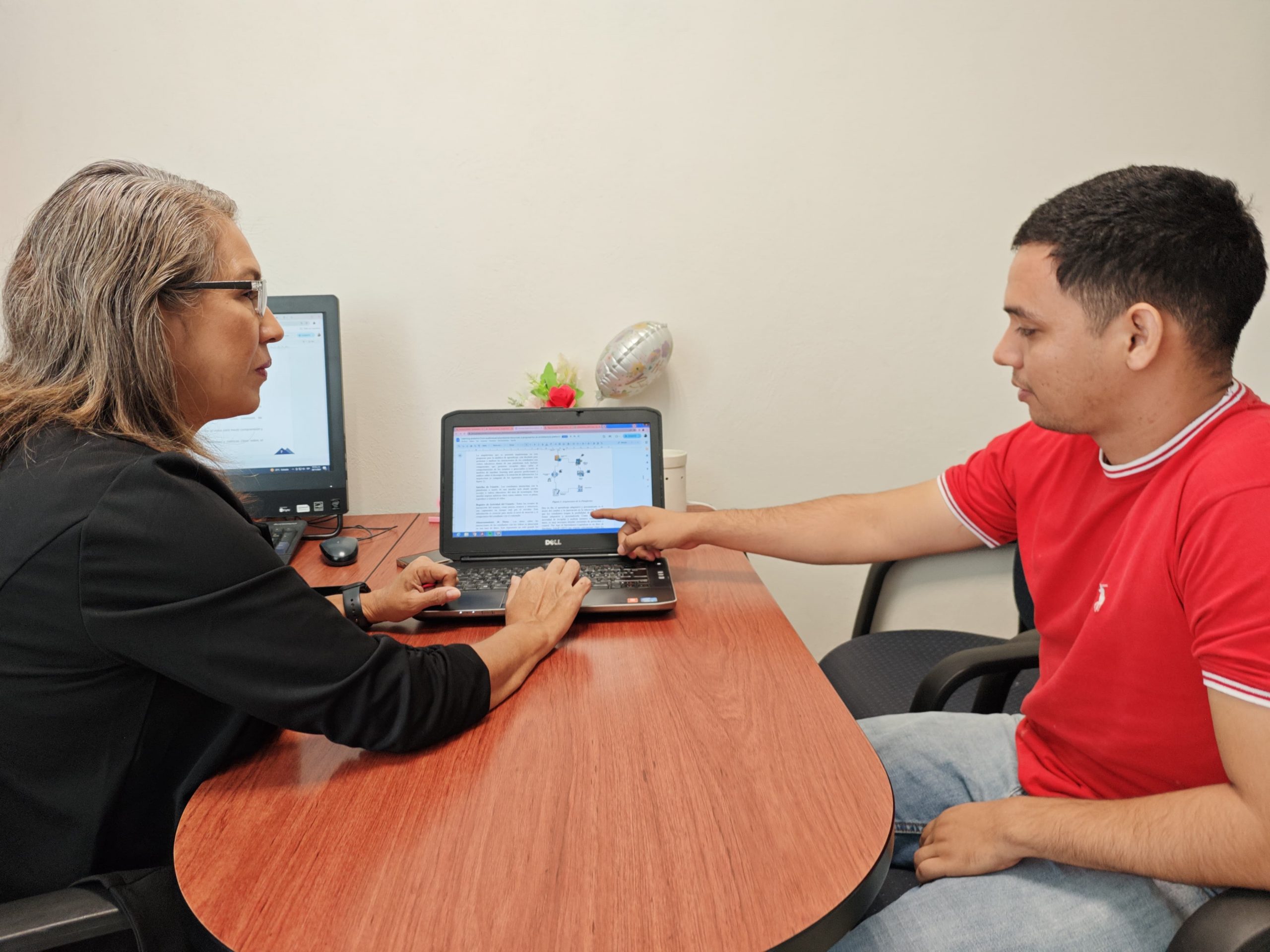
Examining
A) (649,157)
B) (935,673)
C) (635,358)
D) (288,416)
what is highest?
(649,157)

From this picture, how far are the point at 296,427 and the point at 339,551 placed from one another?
33cm

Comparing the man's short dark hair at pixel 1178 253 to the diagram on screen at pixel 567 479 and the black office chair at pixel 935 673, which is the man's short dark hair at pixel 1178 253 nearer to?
the black office chair at pixel 935 673

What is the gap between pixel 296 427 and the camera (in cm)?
171

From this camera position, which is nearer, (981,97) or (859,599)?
(981,97)

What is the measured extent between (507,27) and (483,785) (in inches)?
63.1

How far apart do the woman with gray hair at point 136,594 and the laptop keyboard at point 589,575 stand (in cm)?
38

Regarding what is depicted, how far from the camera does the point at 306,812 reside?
2.55ft

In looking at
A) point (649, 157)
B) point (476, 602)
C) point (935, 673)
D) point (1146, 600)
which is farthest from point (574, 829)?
point (649, 157)

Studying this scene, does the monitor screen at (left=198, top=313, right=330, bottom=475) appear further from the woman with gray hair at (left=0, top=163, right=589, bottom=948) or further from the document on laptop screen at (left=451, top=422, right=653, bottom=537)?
the woman with gray hair at (left=0, top=163, right=589, bottom=948)

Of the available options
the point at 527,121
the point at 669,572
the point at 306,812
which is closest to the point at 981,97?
the point at 527,121

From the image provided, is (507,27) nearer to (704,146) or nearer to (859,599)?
(704,146)

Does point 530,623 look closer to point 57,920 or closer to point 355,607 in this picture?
point 355,607

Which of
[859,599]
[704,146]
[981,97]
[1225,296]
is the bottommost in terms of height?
[859,599]

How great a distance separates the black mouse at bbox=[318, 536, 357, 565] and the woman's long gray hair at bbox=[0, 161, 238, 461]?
666 millimetres
